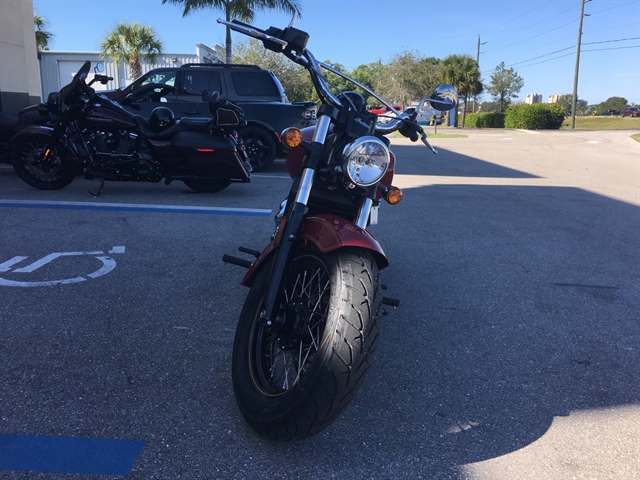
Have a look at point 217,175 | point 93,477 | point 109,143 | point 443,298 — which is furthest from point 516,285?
point 109,143

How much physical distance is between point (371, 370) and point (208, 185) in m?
5.57

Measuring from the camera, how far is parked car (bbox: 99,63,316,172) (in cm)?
1000

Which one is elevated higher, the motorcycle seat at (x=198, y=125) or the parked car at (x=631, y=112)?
the parked car at (x=631, y=112)

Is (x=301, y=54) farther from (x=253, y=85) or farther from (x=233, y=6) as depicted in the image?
(x=233, y=6)

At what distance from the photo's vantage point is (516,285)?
454cm

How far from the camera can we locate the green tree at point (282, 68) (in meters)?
36.2

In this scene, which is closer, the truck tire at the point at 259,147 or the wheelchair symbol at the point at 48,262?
the wheelchair symbol at the point at 48,262

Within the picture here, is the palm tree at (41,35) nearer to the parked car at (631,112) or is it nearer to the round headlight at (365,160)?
the round headlight at (365,160)

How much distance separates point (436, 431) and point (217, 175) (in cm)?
567

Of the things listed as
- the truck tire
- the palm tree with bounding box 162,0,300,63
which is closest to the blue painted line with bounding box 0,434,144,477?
the truck tire

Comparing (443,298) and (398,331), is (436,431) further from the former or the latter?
(443,298)

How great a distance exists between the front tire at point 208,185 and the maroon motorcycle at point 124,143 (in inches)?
8.1

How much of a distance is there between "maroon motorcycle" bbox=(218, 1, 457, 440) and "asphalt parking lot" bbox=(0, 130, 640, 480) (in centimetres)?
25

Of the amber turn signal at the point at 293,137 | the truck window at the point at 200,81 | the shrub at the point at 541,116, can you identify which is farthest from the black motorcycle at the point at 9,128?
the shrub at the point at 541,116
